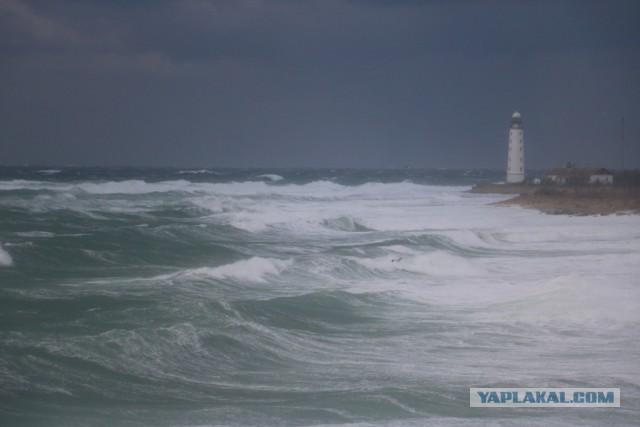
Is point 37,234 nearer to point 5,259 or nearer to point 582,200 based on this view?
point 5,259

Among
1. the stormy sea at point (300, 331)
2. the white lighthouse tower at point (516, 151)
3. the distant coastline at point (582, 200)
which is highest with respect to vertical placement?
the white lighthouse tower at point (516, 151)

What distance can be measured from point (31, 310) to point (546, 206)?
33087 millimetres

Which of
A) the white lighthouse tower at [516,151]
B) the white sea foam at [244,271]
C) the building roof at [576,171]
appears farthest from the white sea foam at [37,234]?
the white lighthouse tower at [516,151]

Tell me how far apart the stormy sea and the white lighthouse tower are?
38.6 m

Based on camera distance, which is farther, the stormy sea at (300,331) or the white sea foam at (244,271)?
the white sea foam at (244,271)

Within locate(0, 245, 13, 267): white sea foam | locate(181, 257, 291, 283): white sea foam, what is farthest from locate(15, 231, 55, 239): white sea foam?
locate(181, 257, 291, 283): white sea foam

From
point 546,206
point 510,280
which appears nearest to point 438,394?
point 510,280

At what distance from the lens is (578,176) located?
54.7m

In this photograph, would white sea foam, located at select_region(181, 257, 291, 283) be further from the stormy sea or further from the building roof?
the building roof

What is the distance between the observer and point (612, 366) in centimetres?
918

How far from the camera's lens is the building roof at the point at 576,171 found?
53.4m

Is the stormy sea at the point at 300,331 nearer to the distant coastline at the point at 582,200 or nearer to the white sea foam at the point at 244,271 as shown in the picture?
the white sea foam at the point at 244,271

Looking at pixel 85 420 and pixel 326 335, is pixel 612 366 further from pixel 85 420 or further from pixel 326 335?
pixel 85 420

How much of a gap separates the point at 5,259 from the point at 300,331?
8.39m
